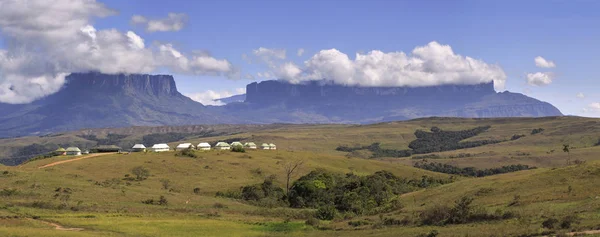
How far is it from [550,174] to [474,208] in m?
18.7

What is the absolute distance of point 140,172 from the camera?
110 meters

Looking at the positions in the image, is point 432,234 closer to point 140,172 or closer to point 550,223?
point 550,223

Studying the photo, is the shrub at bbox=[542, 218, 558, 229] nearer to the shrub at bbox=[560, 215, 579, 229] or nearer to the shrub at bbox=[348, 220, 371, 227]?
the shrub at bbox=[560, 215, 579, 229]

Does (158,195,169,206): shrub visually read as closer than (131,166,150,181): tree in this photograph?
Yes

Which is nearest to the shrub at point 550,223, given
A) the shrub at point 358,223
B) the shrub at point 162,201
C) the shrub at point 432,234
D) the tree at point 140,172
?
the shrub at point 432,234

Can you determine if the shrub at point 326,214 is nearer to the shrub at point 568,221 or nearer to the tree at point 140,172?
→ the shrub at point 568,221

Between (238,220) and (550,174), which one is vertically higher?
(550,174)

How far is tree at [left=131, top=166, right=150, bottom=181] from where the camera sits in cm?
10726

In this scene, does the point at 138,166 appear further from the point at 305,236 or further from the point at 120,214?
the point at 305,236

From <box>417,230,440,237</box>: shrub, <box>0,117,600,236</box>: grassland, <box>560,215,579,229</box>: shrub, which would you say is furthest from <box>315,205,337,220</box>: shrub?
<box>560,215,579,229</box>: shrub

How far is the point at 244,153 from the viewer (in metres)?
145

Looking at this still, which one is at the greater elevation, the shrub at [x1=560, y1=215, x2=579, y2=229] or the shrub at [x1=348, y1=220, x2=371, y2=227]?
the shrub at [x1=560, y1=215, x2=579, y2=229]

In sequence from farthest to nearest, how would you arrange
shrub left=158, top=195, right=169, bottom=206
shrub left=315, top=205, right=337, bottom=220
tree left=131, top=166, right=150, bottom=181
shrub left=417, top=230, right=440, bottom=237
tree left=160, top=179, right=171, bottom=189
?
tree left=131, top=166, right=150, bottom=181, tree left=160, top=179, right=171, bottom=189, shrub left=158, top=195, right=169, bottom=206, shrub left=315, top=205, right=337, bottom=220, shrub left=417, top=230, right=440, bottom=237

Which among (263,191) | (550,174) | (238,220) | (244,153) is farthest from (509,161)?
(238,220)
